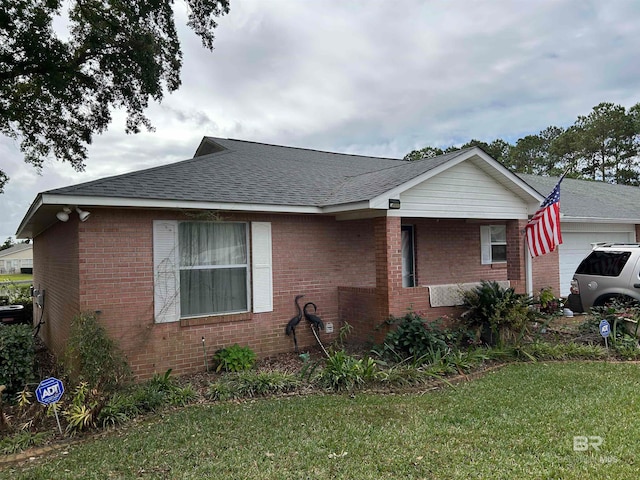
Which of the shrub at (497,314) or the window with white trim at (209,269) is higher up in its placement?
the window with white trim at (209,269)

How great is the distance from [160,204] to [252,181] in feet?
7.43

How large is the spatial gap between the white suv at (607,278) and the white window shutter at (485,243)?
214 centimetres

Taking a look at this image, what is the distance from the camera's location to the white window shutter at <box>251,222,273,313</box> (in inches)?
298

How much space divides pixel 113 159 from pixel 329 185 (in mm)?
17494

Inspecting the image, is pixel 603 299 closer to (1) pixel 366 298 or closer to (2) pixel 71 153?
(1) pixel 366 298

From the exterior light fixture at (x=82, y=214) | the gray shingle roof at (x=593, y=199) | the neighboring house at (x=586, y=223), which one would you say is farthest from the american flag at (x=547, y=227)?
the exterior light fixture at (x=82, y=214)

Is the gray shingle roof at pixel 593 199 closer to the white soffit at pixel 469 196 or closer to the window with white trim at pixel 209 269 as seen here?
the white soffit at pixel 469 196

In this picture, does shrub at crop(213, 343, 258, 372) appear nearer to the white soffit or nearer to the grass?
the grass

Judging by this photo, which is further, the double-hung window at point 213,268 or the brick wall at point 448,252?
the brick wall at point 448,252

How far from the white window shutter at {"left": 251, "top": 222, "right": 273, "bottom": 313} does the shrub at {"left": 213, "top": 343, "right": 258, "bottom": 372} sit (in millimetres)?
789

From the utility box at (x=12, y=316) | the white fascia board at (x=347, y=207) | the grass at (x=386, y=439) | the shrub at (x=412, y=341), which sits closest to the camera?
the grass at (x=386, y=439)

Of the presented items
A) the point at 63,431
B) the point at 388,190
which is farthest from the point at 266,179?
the point at 63,431

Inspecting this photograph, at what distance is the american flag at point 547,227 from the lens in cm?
862

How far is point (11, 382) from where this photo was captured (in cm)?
596
